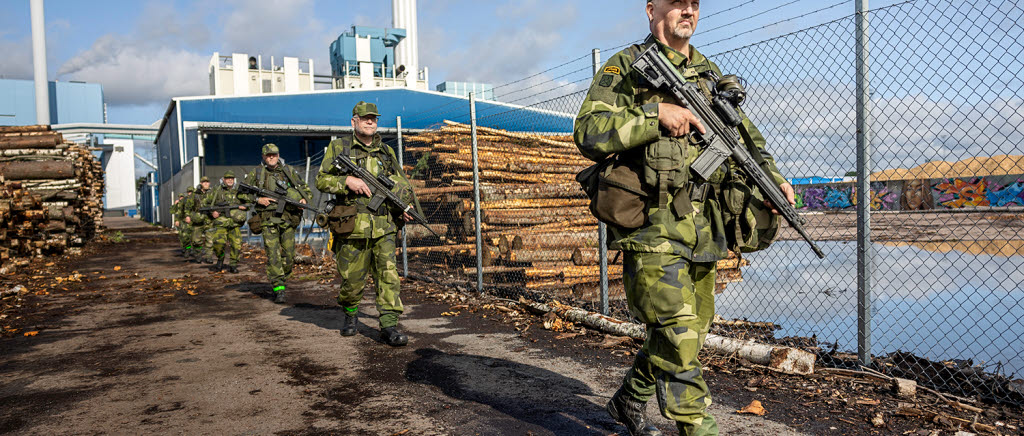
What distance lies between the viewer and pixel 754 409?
3.66 meters

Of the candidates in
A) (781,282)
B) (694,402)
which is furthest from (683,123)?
(781,282)

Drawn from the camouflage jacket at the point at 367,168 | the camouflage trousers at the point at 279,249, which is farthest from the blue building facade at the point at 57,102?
the camouflage jacket at the point at 367,168

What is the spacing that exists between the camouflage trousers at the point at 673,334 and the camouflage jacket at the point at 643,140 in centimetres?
8

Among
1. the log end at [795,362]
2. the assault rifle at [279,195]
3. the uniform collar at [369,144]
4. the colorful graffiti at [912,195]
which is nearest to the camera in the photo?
A: the log end at [795,362]

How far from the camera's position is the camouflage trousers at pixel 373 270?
5.65 metres

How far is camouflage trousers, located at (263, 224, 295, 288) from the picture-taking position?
8672mm

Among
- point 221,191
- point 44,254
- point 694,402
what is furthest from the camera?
point 44,254

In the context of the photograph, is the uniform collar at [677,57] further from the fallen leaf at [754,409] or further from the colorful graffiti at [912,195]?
the colorful graffiti at [912,195]

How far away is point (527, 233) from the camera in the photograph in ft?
29.6

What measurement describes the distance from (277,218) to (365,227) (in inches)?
157

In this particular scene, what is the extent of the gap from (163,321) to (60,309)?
2.21m

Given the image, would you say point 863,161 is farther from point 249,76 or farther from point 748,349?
point 249,76

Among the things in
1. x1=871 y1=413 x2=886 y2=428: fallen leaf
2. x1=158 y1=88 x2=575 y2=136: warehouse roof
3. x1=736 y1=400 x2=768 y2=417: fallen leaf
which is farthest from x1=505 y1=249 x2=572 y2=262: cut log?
x1=158 y1=88 x2=575 y2=136: warehouse roof

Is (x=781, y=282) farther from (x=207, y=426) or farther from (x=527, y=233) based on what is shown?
(x=207, y=426)
